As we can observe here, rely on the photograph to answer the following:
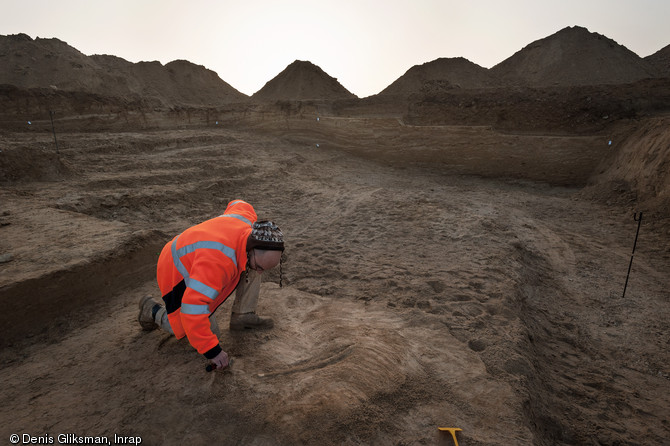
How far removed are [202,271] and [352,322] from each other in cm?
156

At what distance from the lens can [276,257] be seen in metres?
2.06

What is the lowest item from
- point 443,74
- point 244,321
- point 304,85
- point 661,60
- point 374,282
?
point 374,282

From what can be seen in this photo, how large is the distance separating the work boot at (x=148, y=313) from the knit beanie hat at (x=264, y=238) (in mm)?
1122

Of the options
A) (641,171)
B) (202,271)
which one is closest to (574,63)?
(641,171)

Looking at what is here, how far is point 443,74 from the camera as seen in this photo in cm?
2575

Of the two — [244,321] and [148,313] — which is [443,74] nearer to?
[244,321]

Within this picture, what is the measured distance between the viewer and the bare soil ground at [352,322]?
1.95 m

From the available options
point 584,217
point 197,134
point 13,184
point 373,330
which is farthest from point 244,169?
point 584,217

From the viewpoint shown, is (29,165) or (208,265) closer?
(208,265)

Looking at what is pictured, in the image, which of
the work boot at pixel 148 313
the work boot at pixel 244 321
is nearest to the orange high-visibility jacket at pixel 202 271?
the work boot at pixel 244 321

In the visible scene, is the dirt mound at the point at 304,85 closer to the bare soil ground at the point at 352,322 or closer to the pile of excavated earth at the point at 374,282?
the pile of excavated earth at the point at 374,282

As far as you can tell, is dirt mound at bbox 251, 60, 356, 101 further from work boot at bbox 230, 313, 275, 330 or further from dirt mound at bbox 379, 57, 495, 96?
work boot at bbox 230, 313, 275, 330

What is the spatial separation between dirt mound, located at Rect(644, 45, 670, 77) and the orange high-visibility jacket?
28.0 m

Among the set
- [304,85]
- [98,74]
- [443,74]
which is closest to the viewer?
[98,74]
